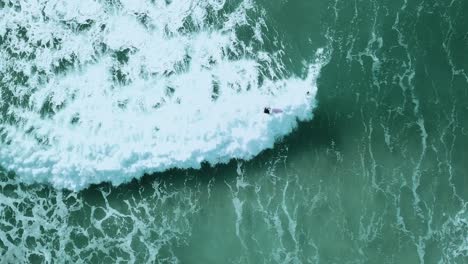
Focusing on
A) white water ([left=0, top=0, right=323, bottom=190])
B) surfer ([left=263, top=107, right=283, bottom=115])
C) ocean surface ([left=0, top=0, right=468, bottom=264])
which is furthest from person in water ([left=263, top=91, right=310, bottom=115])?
ocean surface ([left=0, top=0, right=468, bottom=264])

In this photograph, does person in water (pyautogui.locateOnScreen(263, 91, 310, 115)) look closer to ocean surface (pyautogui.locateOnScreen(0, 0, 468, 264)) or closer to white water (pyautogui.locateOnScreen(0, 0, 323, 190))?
white water (pyautogui.locateOnScreen(0, 0, 323, 190))

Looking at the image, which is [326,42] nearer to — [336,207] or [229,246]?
[336,207]

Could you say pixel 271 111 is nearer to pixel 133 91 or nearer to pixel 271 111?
pixel 271 111

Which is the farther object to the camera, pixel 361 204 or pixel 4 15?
pixel 4 15

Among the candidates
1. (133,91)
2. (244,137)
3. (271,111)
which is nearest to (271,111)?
(271,111)

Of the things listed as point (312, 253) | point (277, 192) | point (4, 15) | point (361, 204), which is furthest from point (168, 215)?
point (4, 15)

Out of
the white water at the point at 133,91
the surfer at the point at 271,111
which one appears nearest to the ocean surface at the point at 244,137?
the white water at the point at 133,91
